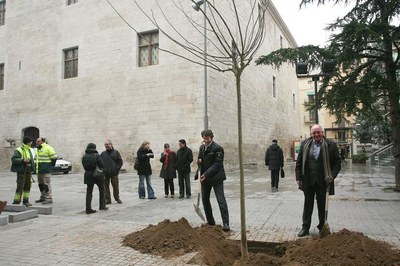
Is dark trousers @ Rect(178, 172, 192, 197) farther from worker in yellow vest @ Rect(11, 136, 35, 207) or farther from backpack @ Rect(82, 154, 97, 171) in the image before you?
worker in yellow vest @ Rect(11, 136, 35, 207)

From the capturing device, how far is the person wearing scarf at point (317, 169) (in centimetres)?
552

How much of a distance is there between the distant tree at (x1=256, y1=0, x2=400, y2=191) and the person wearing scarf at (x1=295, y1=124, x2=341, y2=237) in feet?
14.8

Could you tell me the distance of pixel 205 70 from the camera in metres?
17.6

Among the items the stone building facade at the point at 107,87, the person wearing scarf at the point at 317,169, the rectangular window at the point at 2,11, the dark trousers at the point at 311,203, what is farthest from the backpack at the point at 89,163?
the rectangular window at the point at 2,11

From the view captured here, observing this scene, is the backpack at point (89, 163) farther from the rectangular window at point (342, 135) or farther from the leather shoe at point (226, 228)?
the rectangular window at point (342, 135)

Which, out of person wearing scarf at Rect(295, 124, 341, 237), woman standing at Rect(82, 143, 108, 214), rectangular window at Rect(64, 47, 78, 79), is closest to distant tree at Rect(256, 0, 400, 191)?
person wearing scarf at Rect(295, 124, 341, 237)

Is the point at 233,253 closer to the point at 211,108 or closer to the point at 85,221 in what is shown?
the point at 85,221

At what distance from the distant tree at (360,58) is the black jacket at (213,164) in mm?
4841

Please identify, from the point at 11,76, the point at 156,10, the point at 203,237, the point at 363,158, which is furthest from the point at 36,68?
the point at 363,158

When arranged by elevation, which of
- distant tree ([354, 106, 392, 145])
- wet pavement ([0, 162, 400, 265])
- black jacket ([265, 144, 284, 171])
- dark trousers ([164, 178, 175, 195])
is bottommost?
wet pavement ([0, 162, 400, 265])

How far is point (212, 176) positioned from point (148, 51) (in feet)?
51.7

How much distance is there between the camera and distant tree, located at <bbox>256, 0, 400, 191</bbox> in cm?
941

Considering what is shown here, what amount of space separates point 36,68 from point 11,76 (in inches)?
110

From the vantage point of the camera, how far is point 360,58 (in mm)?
9914
